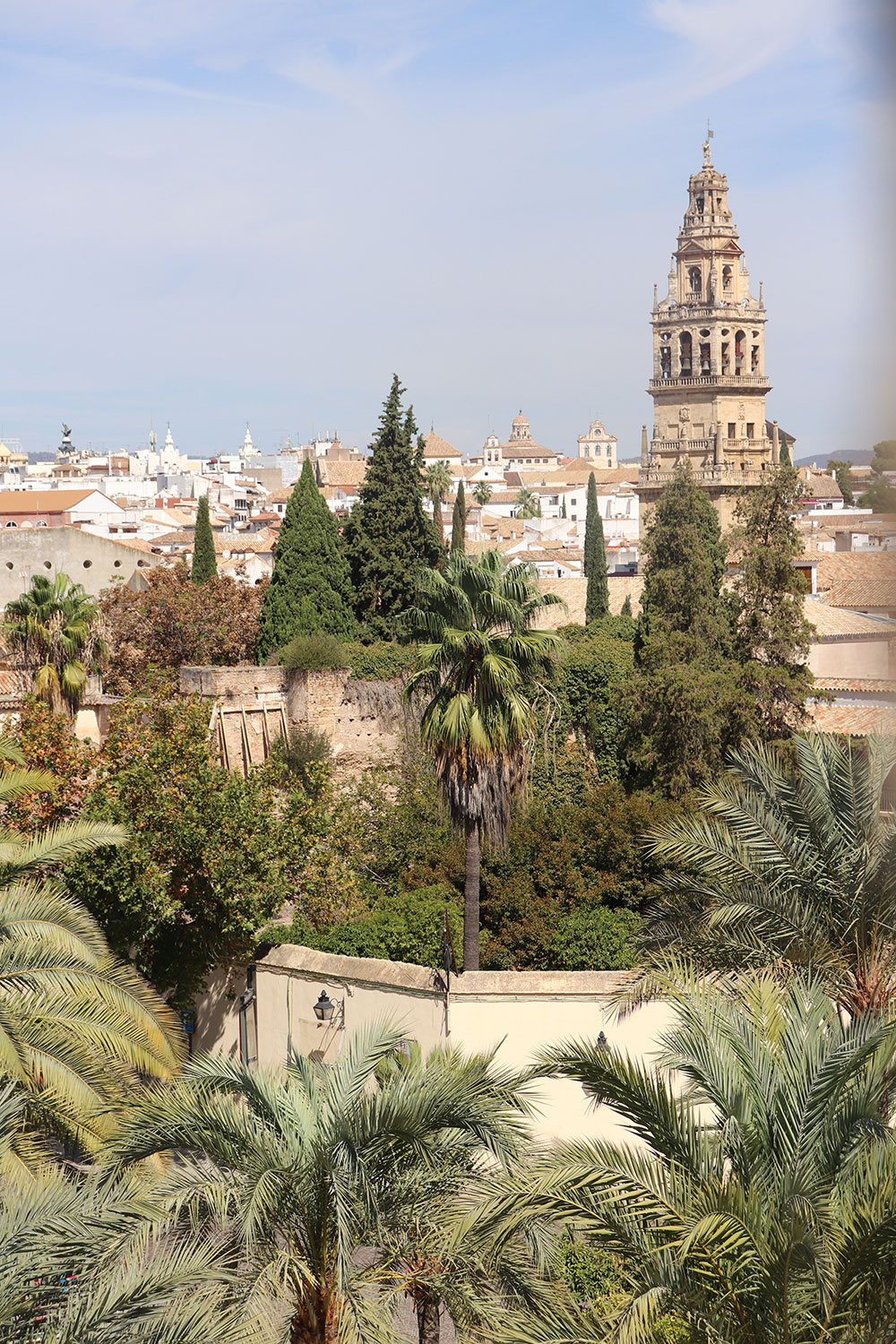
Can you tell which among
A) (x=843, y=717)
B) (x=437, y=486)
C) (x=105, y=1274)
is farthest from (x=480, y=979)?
(x=437, y=486)

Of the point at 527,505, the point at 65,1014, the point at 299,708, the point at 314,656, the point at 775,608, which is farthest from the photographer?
the point at 527,505

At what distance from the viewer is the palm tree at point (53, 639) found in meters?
23.5

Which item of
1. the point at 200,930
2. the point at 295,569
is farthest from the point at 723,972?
the point at 295,569

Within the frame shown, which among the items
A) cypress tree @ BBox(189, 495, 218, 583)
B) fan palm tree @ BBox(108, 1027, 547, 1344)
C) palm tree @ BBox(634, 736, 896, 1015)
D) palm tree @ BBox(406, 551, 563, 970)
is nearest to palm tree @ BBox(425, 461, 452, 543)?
cypress tree @ BBox(189, 495, 218, 583)

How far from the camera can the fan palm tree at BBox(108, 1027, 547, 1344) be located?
7434mm

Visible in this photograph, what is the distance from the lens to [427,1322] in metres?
9.19

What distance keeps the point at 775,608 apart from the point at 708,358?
2027 inches

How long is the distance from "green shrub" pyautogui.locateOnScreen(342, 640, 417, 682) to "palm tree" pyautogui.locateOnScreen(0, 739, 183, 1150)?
1400 cm

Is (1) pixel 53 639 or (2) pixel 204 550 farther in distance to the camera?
(2) pixel 204 550

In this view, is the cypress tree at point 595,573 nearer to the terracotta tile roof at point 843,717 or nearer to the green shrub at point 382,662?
the green shrub at point 382,662

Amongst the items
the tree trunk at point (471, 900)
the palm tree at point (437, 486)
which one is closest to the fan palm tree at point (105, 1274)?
the tree trunk at point (471, 900)

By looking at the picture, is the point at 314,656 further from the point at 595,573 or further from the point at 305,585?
the point at 595,573

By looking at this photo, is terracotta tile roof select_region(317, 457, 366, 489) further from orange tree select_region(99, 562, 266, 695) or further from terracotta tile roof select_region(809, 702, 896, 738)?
terracotta tile roof select_region(809, 702, 896, 738)

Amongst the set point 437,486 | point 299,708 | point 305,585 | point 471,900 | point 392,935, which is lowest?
point 392,935
